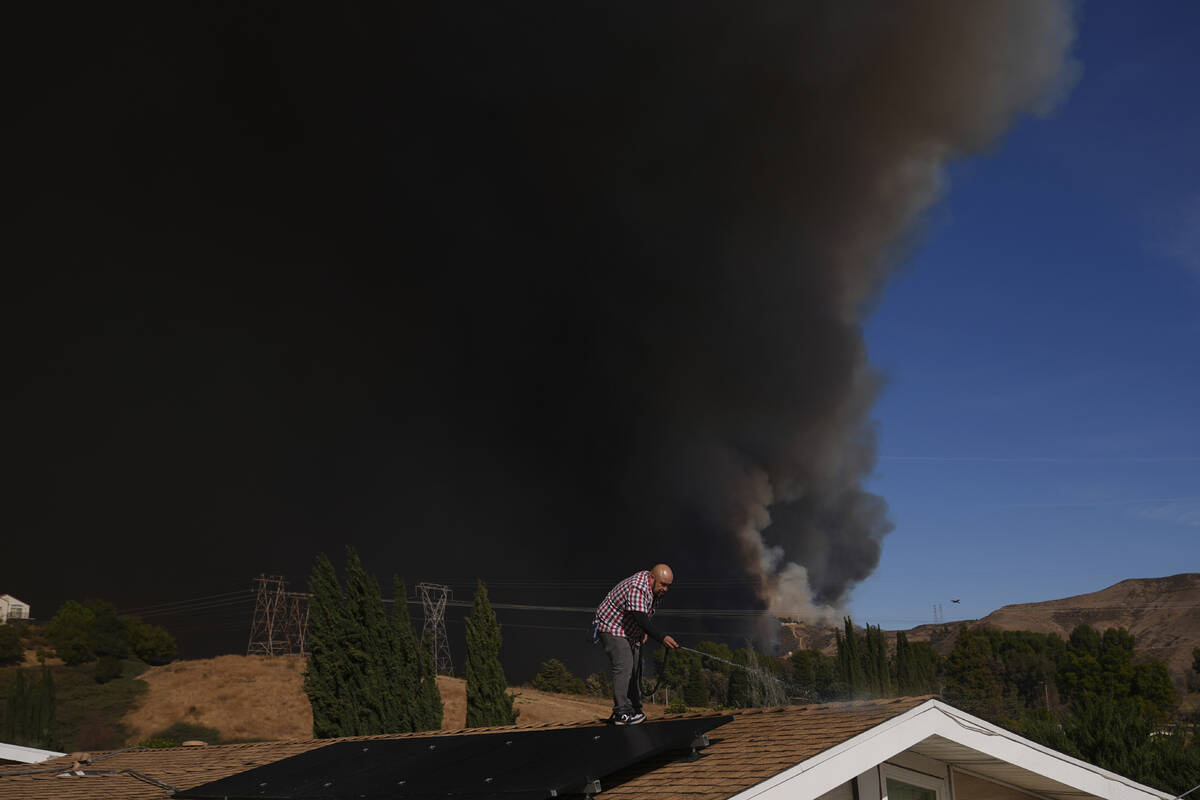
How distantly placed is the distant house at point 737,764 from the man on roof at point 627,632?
363 mm

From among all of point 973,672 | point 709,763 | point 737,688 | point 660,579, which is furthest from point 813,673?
point 709,763

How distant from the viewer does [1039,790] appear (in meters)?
8.45

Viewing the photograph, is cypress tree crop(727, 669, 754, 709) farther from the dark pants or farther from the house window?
the house window

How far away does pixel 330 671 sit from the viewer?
34.0 meters

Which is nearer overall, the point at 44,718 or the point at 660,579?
the point at 660,579

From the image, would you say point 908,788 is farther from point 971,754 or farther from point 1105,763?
point 1105,763

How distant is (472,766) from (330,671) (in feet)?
90.9

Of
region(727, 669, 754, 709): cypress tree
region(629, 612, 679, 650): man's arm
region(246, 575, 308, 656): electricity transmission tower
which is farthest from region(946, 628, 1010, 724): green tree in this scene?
region(629, 612, 679, 650): man's arm

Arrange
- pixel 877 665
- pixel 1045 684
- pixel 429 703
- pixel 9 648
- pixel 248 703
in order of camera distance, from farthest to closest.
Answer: pixel 1045 684
pixel 9 648
pixel 877 665
pixel 248 703
pixel 429 703

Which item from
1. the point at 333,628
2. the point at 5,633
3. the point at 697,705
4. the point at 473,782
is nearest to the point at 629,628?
the point at 473,782

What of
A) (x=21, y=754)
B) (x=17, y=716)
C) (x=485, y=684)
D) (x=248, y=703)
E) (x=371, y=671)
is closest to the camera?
(x=21, y=754)

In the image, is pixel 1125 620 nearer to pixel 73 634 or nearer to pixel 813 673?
pixel 813 673

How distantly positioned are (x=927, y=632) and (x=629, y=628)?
17507 cm

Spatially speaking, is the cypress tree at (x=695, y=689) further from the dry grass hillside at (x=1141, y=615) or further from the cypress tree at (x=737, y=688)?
the dry grass hillside at (x=1141, y=615)
